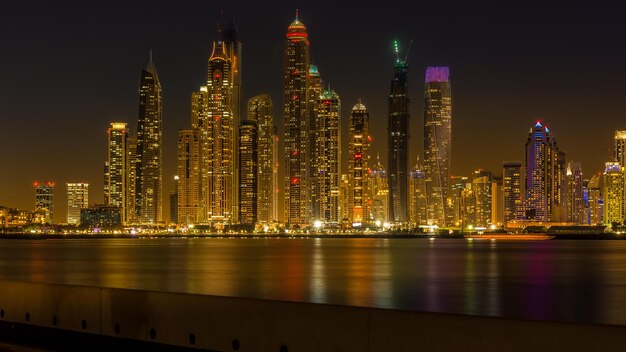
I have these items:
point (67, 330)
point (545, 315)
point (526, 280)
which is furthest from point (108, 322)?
point (526, 280)

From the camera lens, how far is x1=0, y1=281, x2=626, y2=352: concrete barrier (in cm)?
905

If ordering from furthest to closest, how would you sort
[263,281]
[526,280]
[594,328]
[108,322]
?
[526,280] < [263,281] < [108,322] < [594,328]

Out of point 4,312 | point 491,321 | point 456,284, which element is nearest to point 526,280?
point 456,284

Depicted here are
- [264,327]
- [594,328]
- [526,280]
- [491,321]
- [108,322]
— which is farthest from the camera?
[526,280]

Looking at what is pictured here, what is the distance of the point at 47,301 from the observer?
14.8 metres

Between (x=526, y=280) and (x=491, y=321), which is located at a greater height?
(x=491, y=321)

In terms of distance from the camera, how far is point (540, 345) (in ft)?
29.3

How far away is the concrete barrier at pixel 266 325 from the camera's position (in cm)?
905

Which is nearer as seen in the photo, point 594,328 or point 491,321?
point 594,328

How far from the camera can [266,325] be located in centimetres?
1142

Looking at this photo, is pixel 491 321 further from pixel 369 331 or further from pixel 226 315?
pixel 226 315

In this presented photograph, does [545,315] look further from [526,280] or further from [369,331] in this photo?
[526,280]

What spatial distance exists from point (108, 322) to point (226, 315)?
281 centimetres

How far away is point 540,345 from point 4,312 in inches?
429
